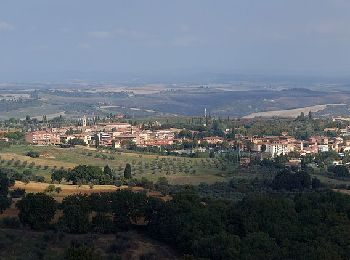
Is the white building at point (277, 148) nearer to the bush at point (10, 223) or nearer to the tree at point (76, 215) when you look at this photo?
the tree at point (76, 215)

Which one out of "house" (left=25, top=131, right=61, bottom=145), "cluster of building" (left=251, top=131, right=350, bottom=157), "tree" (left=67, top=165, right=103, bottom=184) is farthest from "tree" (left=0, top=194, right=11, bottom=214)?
"house" (left=25, top=131, right=61, bottom=145)

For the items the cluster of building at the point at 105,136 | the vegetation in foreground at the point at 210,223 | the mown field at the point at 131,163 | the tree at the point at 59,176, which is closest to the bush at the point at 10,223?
the vegetation in foreground at the point at 210,223

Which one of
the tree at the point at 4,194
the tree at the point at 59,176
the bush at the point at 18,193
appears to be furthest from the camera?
the tree at the point at 59,176

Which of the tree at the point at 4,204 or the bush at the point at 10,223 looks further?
the tree at the point at 4,204

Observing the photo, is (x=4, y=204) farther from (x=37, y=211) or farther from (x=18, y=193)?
(x=18, y=193)

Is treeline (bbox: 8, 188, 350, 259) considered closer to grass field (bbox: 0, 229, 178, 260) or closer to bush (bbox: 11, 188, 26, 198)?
grass field (bbox: 0, 229, 178, 260)

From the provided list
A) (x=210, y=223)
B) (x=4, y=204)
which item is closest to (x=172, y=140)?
(x=4, y=204)

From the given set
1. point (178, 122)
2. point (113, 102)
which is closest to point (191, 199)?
point (178, 122)
